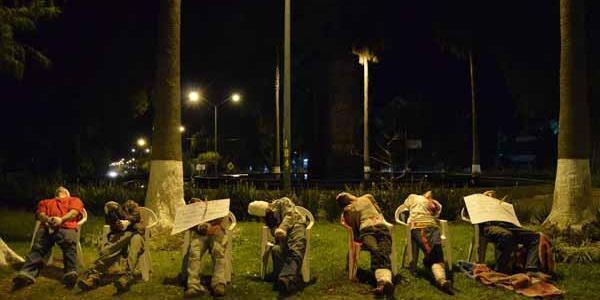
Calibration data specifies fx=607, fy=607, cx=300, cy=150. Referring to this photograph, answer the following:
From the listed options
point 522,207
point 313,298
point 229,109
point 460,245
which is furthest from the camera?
point 229,109

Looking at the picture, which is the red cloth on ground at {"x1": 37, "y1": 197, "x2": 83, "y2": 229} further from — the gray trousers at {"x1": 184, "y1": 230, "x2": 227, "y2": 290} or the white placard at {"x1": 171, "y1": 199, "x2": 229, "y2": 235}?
the gray trousers at {"x1": 184, "y1": 230, "x2": 227, "y2": 290}

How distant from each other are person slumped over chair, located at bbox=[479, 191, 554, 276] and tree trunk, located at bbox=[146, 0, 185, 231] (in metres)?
5.42

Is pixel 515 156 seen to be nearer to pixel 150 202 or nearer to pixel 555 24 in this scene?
pixel 555 24

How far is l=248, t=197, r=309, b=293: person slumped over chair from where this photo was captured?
23.8 feet

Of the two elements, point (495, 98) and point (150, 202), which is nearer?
point (150, 202)

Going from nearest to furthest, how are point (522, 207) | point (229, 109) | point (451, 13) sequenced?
point (522, 207)
point (451, 13)
point (229, 109)

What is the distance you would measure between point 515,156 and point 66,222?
261 ft

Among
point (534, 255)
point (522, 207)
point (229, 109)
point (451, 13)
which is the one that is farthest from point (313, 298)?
point (229, 109)

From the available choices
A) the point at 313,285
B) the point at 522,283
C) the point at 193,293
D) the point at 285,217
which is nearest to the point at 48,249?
the point at 193,293

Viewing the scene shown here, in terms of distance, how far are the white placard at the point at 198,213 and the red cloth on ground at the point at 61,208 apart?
1.36 meters

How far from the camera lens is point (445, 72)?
56219 mm

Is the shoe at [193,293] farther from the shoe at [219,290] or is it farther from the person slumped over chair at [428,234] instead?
the person slumped over chair at [428,234]

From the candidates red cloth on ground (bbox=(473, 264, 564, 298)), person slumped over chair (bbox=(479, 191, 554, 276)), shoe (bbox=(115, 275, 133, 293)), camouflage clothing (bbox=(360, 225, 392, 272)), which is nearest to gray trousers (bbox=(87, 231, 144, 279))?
shoe (bbox=(115, 275, 133, 293))

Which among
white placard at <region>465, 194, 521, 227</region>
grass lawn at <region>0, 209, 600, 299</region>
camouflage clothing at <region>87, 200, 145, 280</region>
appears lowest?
grass lawn at <region>0, 209, 600, 299</region>
